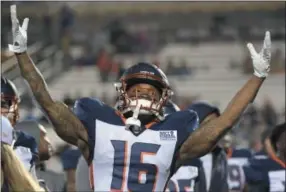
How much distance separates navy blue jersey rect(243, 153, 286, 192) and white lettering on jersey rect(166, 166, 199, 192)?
2.11 feet

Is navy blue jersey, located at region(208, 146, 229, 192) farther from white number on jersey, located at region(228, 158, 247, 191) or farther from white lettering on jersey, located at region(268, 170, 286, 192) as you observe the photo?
white number on jersey, located at region(228, 158, 247, 191)

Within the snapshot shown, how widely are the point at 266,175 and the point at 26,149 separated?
200 centimetres

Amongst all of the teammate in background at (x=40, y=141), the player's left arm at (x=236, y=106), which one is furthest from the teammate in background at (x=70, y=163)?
the player's left arm at (x=236, y=106)

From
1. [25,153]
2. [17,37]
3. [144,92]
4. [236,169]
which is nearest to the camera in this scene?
[17,37]

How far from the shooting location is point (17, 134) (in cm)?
495

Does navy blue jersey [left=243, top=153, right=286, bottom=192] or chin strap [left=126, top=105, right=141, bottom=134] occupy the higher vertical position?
chin strap [left=126, top=105, right=141, bottom=134]

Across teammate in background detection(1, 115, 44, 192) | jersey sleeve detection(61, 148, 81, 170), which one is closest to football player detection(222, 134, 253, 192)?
jersey sleeve detection(61, 148, 81, 170)

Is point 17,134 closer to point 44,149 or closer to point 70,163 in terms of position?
point 44,149

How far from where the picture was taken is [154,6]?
2262 cm

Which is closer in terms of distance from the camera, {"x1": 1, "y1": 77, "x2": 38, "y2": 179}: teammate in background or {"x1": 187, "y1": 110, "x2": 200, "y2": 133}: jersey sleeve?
{"x1": 187, "y1": 110, "x2": 200, "y2": 133}: jersey sleeve

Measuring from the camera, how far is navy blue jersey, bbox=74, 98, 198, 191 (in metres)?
4.37

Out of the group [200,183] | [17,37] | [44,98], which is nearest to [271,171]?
[200,183]

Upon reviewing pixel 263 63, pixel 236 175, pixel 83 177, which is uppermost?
pixel 263 63

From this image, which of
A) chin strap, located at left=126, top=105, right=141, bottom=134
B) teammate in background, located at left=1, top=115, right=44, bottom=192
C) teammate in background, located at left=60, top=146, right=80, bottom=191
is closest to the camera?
teammate in background, located at left=1, top=115, right=44, bottom=192
